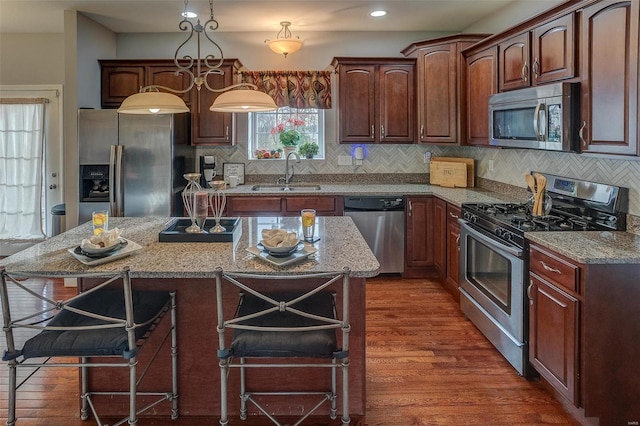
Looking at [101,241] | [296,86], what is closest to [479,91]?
[296,86]

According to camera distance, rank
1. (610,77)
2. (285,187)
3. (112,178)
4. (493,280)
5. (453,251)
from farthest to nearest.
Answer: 1. (285,187)
2. (112,178)
3. (453,251)
4. (493,280)
5. (610,77)

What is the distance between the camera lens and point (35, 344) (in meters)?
1.81

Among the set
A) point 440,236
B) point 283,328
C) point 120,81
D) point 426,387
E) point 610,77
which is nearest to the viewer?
point 283,328

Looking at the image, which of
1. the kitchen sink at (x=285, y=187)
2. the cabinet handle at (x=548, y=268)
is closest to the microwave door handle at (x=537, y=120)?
the cabinet handle at (x=548, y=268)

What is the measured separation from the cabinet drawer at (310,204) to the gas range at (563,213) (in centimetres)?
154

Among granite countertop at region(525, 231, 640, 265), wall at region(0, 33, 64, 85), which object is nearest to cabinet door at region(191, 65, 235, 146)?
wall at region(0, 33, 64, 85)

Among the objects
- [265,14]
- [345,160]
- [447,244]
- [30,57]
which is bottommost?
[447,244]

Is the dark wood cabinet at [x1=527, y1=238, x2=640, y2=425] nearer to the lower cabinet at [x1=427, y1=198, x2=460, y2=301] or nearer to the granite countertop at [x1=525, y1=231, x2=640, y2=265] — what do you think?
the granite countertop at [x1=525, y1=231, x2=640, y2=265]

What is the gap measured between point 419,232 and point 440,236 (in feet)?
0.93

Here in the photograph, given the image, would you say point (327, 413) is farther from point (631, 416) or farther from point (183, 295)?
point (631, 416)

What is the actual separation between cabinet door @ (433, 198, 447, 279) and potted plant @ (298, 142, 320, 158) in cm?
151

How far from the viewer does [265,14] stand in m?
4.46

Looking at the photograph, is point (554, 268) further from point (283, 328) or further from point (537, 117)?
point (283, 328)

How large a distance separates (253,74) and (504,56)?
8.88 feet
